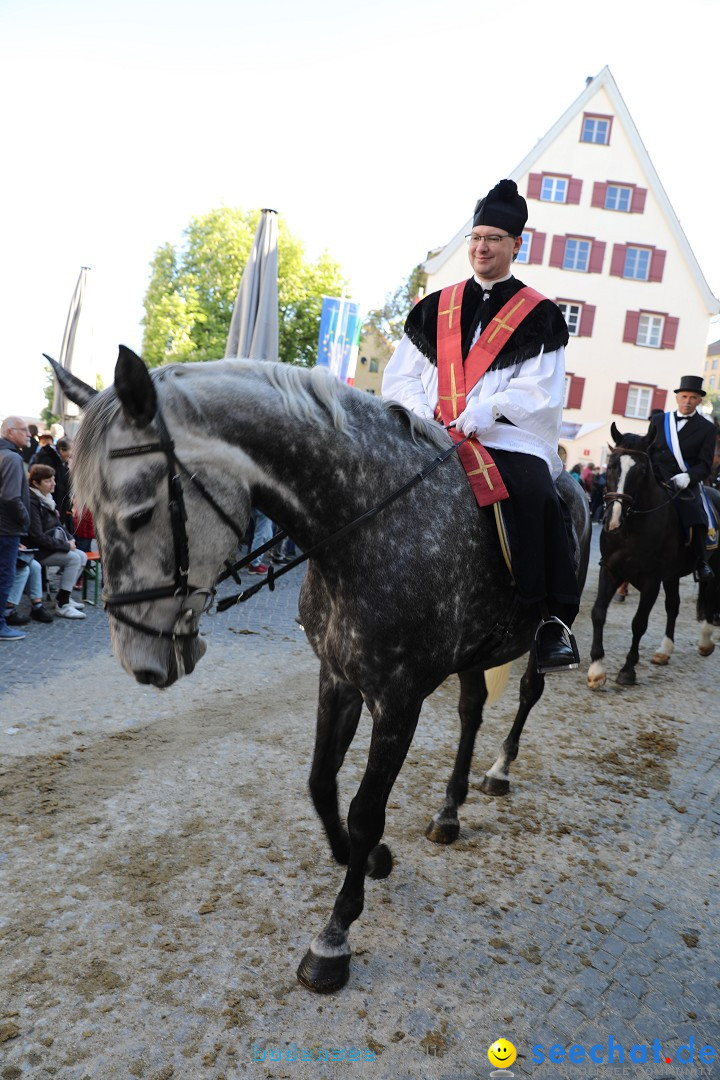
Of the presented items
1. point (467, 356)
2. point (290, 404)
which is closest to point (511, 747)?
point (467, 356)

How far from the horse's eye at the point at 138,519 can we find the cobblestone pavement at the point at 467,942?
5.71 ft

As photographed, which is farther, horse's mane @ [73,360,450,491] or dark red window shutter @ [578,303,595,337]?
dark red window shutter @ [578,303,595,337]

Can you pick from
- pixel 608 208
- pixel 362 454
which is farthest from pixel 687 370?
pixel 362 454

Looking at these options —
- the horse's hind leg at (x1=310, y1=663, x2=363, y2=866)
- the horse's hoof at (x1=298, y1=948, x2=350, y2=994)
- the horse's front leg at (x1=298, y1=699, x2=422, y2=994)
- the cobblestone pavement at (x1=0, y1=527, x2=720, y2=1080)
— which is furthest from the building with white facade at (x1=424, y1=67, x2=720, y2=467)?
the horse's hoof at (x1=298, y1=948, x2=350, y2=994)

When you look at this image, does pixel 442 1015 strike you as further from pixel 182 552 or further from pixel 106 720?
pixel 106 720

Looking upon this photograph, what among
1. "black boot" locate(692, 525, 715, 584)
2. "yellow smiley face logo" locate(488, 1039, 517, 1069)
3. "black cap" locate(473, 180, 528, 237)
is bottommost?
"yellow smiley face logo" locate(488, 1039, 517, 1069)

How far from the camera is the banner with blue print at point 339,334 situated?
16.5m

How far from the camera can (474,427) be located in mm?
2996

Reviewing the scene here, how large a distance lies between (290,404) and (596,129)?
35.2 metres

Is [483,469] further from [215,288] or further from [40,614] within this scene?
[215,288]

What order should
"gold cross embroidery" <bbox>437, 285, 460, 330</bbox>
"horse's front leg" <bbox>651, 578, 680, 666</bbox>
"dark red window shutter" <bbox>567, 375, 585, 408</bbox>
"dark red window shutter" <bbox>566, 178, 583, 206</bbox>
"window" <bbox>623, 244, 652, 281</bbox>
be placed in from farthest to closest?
"dark red window shutter" <bbox>567, 375, 585, 408</bbox> < "window" <bbox>623, 244, 652, 281</bbox> < "dark red window shutter" <bbox>566, 178, 583, 206</bbox> < "horse's front leg" <bbox>651, 578, 680, 666</bbox> < "gold cross embroidery" <bbox>437, 285, 460, 330</bbox>

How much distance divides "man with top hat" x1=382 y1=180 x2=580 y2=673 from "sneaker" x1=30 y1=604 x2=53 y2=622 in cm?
583

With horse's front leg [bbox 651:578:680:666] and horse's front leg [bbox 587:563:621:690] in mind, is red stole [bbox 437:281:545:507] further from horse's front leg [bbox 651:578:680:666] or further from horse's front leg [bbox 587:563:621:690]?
horse's front leg [bbox 651:578:680:666]

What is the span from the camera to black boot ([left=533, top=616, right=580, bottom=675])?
132 inches
